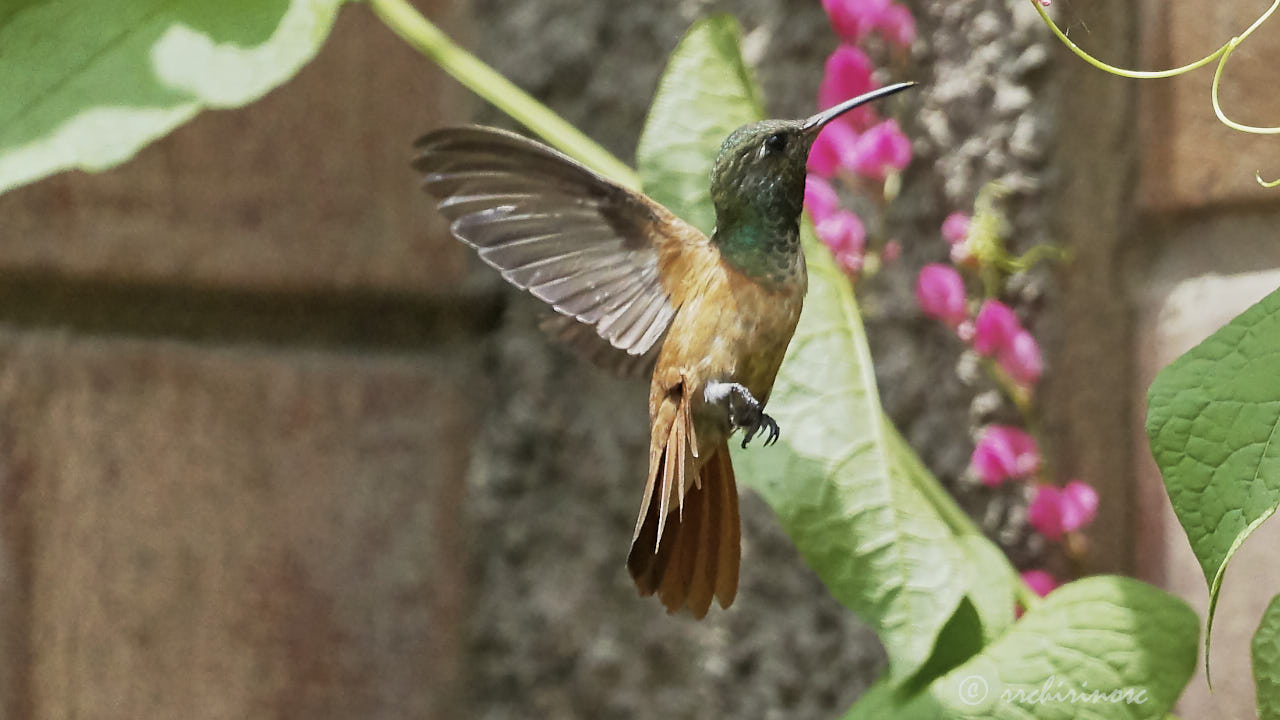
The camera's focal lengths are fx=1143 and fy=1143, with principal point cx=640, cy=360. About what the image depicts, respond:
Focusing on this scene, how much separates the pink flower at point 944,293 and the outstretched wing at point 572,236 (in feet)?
0.75

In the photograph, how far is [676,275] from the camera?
0.33 m

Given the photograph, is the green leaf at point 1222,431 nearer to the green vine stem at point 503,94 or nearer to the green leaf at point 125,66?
the green vine stem at point 503,94

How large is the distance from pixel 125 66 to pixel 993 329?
1.29ft

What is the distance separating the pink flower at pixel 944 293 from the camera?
53 centimetres

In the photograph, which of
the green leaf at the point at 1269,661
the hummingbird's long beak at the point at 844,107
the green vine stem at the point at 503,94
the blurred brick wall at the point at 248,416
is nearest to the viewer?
the hummingbird's long beak at the point at 844,107

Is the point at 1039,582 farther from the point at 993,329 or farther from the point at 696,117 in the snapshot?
the point at 696,117

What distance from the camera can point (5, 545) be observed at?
0.60 meters

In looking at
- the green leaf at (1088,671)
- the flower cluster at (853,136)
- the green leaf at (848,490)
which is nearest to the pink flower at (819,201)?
the flower cluster at (853,136)

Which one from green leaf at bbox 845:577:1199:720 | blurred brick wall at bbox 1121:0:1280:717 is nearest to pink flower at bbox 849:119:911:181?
blurred brick wall at bbox 1121:0:1280:717

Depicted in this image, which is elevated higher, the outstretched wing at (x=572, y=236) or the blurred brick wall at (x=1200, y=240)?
the outstretched wing at (x=572, y=236)

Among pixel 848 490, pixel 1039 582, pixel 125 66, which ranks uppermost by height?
pixel 125 66

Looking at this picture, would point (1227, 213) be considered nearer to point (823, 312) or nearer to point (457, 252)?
point (823, 312)

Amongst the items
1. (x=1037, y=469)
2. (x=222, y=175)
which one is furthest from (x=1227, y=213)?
(x=222, y=175)

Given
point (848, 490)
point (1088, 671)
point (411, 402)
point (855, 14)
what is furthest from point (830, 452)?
point (411, 402)
